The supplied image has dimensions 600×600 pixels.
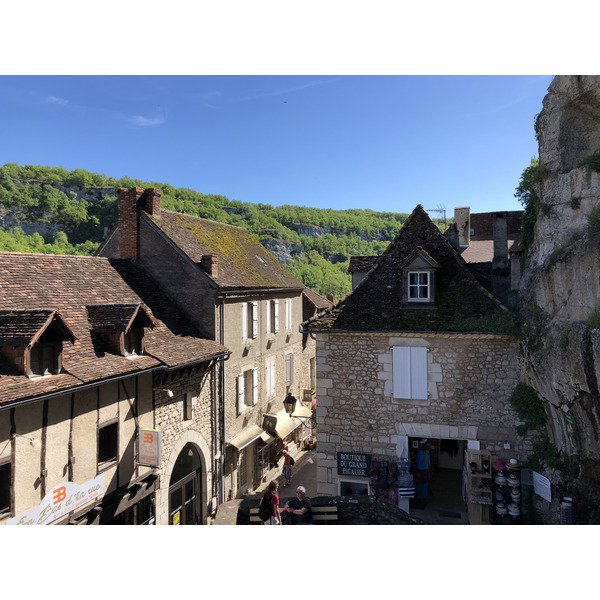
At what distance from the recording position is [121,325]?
875 cm

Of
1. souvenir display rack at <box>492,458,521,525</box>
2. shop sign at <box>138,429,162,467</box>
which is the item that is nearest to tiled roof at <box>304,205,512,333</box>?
souvenir display rack at <box>492,458,521,525</box>

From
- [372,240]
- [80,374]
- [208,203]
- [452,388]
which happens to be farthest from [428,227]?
[372,240]

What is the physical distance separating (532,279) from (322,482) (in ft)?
20.2

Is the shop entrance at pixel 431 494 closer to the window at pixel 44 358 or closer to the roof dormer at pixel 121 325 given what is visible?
the roof dormer at pixel 121 325

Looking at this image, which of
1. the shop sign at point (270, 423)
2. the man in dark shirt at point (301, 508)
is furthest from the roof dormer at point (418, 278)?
the shop sign at point (270, 423)

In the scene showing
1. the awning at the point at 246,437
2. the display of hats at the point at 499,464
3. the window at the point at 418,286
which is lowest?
the awning at the point at 246,437

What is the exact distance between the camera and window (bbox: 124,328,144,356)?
30.0 feet

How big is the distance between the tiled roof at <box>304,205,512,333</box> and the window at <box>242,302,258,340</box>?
4.47m

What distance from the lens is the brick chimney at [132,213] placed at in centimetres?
1275

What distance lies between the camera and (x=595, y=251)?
6.08m

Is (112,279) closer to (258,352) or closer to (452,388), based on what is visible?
(258,352)

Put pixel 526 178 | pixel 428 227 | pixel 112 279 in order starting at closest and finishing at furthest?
pixel 526 178, pixel 428 227, pixel 112 279

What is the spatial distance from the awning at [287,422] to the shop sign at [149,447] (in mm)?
6227

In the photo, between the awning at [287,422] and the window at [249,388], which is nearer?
the window at [249,388]
